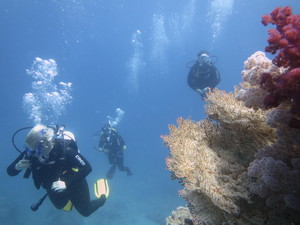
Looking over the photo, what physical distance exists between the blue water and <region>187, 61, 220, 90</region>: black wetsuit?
13902mm

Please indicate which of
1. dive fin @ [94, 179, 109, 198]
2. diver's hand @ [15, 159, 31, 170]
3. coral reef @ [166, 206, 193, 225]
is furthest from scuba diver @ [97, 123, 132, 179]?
coral reef @ [166, 206, 193, 225]

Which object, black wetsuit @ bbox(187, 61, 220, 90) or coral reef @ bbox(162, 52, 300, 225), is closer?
coral reef @ bbox(162, 52, 300, 225)

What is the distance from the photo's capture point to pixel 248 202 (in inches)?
88.7

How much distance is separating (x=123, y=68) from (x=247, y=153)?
5168 inches

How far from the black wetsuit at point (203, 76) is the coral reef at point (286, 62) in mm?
8992

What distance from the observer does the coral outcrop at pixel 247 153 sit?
190 cm

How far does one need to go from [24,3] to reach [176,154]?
74404 mm

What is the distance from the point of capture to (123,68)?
131 m

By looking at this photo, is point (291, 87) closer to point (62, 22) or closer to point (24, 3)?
point (24, 3)

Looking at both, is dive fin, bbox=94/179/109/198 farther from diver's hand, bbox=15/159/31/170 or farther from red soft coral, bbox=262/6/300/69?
red soft coral, bbox=262/6/300/69

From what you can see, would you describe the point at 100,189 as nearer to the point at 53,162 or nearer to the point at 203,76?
the point at 53,162

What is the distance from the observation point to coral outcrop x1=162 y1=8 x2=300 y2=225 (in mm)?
1897

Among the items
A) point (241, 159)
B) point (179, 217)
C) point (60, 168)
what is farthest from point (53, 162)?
point (241, 159)

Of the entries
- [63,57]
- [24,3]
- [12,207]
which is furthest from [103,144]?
[63,57]
